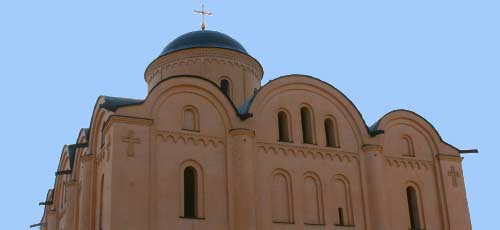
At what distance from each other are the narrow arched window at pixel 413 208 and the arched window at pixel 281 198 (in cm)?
467

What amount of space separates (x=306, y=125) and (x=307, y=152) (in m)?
1.14

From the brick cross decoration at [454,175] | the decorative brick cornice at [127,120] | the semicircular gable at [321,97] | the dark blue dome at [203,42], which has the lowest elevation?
the brick cross decoration at [454,175]

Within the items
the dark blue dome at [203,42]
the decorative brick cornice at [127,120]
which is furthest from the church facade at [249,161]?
the dark blue dome at [203,42]

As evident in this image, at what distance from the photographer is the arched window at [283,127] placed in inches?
813

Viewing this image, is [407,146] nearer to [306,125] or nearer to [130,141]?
[306,125]

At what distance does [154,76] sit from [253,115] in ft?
21.3

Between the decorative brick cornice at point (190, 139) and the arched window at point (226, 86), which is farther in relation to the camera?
the arched window at point (226, 86)

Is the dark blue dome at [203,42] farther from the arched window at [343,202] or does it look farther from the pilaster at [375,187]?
the arched window at [343,202]

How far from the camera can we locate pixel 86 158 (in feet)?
67.3

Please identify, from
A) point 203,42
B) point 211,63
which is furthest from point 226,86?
point 203,42

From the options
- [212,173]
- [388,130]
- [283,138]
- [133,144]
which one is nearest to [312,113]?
[283,138]

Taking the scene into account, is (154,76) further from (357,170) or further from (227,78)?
(357,170)

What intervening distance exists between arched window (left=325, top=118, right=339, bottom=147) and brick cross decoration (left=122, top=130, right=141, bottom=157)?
6707 mm

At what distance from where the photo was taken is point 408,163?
2217 cm
